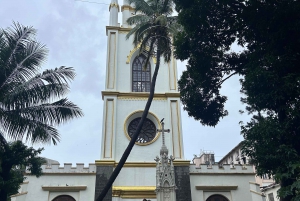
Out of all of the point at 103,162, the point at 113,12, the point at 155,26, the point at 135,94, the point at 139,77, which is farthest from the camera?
the point at 113,12

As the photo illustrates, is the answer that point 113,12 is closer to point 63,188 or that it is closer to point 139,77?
point 139,77

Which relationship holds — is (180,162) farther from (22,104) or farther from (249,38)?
(22,104)

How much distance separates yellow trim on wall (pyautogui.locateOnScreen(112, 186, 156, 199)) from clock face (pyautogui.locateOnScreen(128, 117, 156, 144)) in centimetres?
337

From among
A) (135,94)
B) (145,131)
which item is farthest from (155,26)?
(145,131)

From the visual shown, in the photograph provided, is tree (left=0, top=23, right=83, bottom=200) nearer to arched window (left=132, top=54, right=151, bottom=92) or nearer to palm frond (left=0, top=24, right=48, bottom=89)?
palm frond (left=0, top=24, right=48, bottom=89)

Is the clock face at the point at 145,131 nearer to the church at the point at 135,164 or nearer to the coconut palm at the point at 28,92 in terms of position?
the church at the point at 135,164

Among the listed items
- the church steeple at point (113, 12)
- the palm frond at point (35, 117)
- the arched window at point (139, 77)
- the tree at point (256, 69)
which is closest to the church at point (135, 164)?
the arched window at point (139, 77)

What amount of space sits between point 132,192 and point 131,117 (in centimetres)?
521

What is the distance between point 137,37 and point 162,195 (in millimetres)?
8353

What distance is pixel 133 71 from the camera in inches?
939

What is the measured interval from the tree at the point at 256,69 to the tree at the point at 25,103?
17.3 ft

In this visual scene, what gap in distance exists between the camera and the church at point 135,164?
1897cm

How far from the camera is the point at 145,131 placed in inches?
854

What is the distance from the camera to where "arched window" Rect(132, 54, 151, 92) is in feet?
76.3
